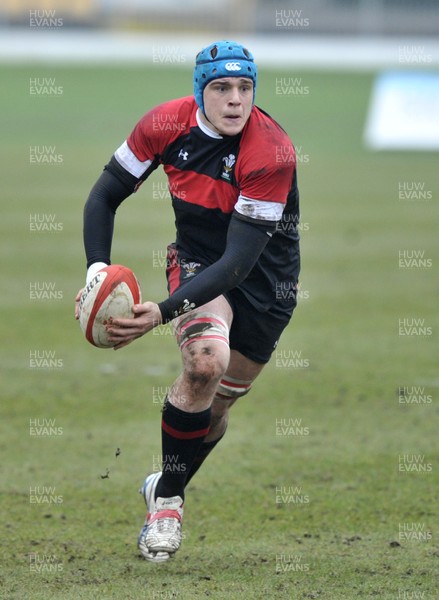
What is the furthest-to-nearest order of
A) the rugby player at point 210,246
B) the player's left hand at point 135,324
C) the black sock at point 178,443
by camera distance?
the black sock at point 178,443, the rugby player at point 210,246, the player's left hand at point 135,324

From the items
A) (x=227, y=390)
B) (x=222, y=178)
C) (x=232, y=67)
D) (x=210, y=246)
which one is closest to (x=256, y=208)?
(x=222, y=178)

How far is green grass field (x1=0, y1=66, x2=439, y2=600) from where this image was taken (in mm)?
5520

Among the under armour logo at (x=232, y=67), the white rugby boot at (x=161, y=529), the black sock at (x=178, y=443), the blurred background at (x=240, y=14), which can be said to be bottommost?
the blurred background at (x=240, y=14)

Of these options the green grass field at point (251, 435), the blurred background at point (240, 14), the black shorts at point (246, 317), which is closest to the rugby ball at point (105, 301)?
the black shorts at point (246, 317)

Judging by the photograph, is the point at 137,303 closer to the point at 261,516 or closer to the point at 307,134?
the point at 261,516

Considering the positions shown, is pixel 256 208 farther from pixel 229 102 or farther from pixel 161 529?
pixel 161 529

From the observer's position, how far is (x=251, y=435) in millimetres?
8062

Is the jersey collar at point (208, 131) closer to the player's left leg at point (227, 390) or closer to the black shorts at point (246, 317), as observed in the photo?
the black shorts at point (246, 317)

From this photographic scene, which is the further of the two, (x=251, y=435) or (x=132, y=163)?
(x=251, y=435)

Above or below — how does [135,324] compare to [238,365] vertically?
above

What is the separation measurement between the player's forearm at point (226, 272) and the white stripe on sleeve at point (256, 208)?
6cm

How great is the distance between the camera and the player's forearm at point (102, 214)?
605 centimetres

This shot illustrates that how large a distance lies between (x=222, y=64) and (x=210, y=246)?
101cm

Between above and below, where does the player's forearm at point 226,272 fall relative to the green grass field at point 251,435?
above
